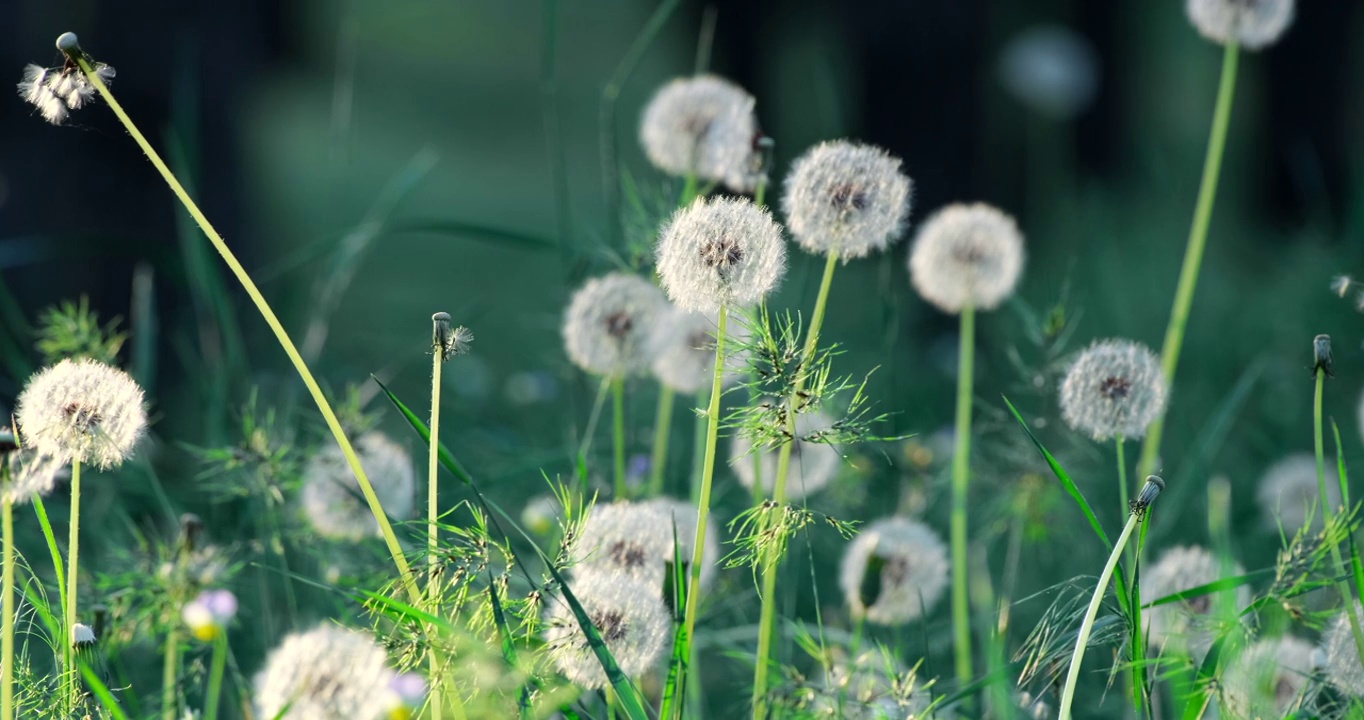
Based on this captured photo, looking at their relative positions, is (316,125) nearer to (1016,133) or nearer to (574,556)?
(1016,133)

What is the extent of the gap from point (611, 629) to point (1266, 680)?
56cm

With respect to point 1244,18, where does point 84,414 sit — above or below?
below

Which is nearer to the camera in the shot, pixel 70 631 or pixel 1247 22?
pixel 70 631

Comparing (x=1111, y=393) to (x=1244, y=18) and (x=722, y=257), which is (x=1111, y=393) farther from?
(x=1244, y=18)

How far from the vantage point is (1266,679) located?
Answer: 115cm

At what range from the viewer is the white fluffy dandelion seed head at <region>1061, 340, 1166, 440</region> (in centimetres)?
123

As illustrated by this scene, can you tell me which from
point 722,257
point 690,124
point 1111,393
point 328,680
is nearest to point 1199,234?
point 1111,393

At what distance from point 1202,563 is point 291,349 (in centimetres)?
91

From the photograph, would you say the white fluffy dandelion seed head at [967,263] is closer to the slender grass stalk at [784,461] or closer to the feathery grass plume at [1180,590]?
the feathery grass plume at [1180,590]

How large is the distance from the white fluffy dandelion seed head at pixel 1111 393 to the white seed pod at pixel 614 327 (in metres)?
0.50

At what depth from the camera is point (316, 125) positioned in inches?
712

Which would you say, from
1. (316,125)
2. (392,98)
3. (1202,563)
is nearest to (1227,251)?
(1202,563)

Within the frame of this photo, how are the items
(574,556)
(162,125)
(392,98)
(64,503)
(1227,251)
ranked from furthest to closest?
(392,98) < (1227,251) < (162,125) < (64,503) < (574,556)

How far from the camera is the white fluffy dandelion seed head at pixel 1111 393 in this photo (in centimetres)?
123
